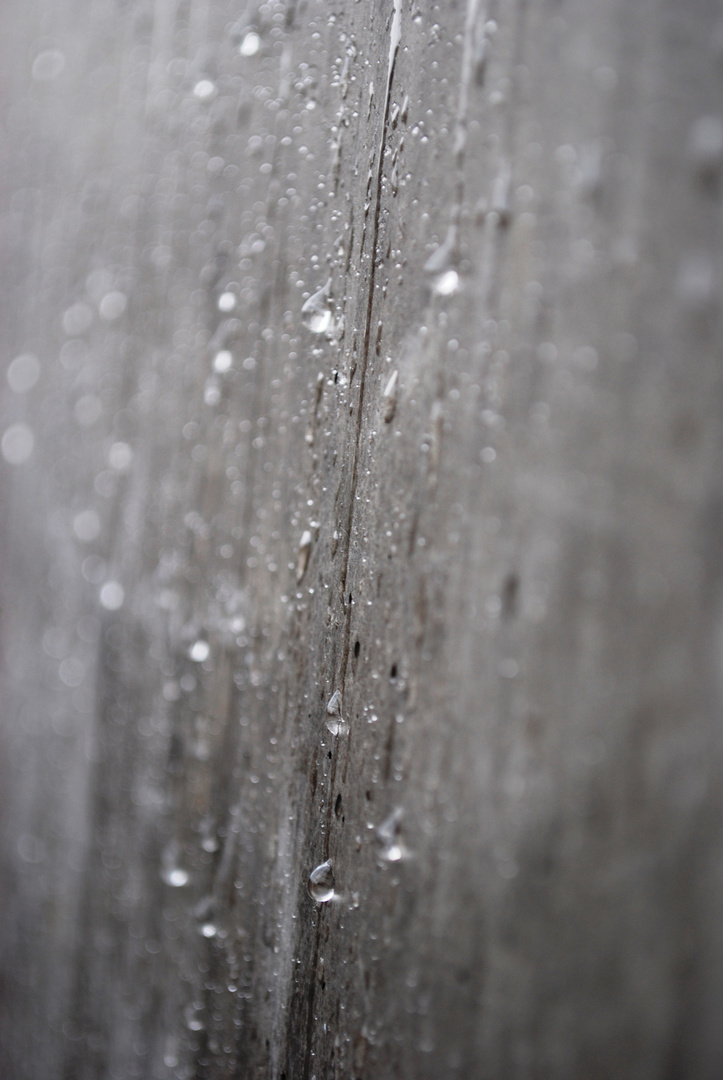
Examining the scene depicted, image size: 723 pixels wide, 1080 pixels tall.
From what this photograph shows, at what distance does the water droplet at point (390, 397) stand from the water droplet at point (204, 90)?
0.40 meters

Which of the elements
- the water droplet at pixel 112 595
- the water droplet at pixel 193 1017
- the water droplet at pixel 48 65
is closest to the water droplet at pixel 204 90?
the water droplet at pixel 48 65

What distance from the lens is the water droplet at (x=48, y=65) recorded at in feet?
2.69

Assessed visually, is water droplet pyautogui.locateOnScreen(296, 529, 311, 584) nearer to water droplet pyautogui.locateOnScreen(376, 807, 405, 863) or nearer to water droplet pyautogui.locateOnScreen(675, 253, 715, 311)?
water droplet pyautogui.locateOnScreen(376, 807, 405, 863)

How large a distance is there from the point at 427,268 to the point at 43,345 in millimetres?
668

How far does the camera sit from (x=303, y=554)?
44cm

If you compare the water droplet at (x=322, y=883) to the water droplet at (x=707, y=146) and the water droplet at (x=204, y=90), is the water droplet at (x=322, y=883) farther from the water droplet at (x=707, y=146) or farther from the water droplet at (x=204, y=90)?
the water droplet at (x=204, y=90)

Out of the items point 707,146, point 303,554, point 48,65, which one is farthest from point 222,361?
point 48,65

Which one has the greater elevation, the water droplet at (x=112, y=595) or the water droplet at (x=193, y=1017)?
the water droplet at (x=112, y=595)

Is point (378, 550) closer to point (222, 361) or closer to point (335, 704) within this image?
point (335, 704)

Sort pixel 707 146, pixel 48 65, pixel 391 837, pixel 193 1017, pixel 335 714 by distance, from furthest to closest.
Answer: pixel 48 65 < pixel 193 1017 < pixel 335 714 < pixel 391 837 < pixel 707 146

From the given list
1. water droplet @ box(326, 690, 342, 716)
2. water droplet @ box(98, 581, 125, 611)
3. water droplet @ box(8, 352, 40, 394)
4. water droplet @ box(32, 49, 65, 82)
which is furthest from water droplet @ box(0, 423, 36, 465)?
water droplet @ box(326, 690, 342, 716)

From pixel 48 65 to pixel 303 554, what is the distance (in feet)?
2.34

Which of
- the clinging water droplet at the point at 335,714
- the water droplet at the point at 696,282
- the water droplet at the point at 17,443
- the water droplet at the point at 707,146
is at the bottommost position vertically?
the clinging water droplet at the point at 335,714

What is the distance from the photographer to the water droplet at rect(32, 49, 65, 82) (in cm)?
82
